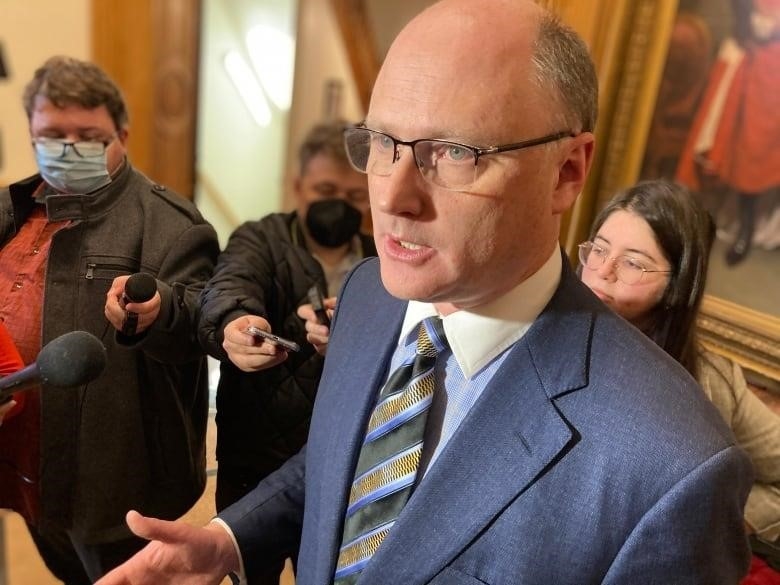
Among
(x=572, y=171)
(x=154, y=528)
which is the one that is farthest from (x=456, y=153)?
(x=154, y=528)

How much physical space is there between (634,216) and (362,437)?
27.9 inches

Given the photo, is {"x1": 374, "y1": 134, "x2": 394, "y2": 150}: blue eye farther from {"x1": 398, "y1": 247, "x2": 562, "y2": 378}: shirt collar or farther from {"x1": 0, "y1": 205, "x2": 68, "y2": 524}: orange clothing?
{"x1": 0, "y1": 205, "x2": 68, "y2": 524}: orange clothing

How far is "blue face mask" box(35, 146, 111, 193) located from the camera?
111cm

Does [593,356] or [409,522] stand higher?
[593,356]

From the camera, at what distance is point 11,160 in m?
2.49

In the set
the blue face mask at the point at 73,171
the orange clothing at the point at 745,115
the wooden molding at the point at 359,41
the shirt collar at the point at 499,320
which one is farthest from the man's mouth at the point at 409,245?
the wooden molding at the point at 359,41

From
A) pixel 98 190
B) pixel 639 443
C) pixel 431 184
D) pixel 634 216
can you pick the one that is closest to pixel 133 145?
pixel 98 190

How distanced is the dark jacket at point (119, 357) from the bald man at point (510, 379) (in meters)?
0.46

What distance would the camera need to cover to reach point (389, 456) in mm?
742

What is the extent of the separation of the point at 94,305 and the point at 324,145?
58 cm

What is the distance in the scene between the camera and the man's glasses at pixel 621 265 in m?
1.13

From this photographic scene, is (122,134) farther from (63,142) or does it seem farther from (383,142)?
(383,142)

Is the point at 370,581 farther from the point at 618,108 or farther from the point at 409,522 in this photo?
the point at 618,108

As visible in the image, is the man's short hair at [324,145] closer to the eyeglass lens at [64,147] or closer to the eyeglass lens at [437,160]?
the eyeglass lens at [64,147]
